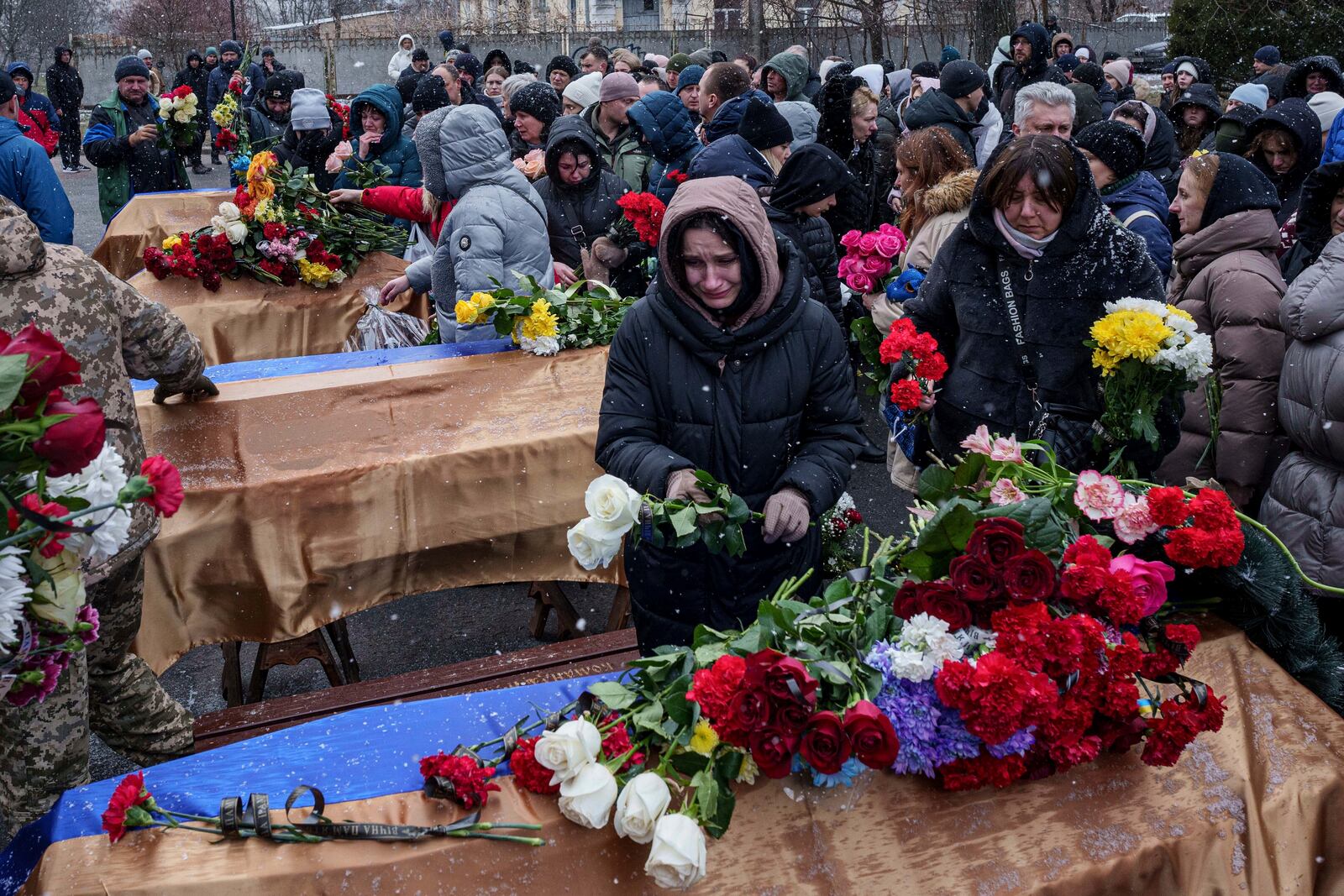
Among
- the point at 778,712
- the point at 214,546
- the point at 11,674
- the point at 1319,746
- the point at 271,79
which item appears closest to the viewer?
the point at 778,712

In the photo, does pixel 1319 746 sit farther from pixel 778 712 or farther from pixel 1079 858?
pixel 778 712

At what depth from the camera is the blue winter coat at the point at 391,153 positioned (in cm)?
773

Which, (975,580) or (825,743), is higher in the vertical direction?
(975,580)

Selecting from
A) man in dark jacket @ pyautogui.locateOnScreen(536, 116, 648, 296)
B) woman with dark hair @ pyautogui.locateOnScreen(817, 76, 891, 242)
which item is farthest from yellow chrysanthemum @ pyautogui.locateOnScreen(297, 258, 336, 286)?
woman with dark hair @ pyautogui.locateOnScreen(817, 76, 891, 242)

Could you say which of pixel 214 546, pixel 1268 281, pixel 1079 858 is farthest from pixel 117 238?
pixel 1079 858

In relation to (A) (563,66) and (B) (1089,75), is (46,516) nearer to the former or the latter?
(B) (1089,75)

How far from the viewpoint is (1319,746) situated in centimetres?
213

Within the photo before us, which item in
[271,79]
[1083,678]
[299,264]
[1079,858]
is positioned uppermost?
[271,79]

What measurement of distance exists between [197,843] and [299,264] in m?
5.14

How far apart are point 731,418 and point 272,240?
4585mm

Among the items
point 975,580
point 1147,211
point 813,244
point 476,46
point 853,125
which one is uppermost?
point 476,46

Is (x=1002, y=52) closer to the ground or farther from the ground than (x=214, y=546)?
farther from the ground

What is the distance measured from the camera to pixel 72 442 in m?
1.51

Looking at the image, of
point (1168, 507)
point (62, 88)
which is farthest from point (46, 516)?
point (62, 88)
